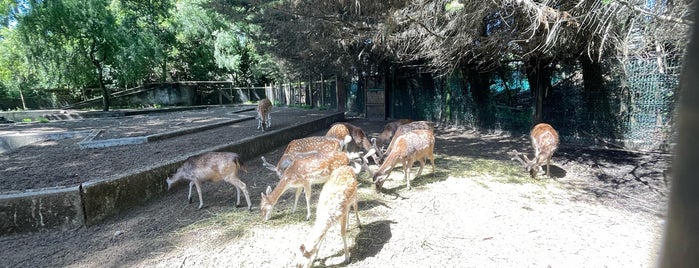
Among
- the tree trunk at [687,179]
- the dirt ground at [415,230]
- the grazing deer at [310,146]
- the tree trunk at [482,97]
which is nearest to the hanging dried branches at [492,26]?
the tree trunk at [482,97]

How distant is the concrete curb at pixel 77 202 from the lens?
4301 millimetres

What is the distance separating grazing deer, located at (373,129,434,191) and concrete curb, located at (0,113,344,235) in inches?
144

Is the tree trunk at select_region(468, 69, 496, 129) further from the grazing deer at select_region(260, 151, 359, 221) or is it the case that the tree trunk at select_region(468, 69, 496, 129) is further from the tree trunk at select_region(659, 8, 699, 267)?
the tree trunk at select_region(659, 8, 699, 267)

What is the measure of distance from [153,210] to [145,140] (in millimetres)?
4544

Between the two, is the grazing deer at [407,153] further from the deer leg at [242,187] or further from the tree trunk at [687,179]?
the tree trunk at [687,179]

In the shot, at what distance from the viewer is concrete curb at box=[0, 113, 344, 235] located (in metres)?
4.30

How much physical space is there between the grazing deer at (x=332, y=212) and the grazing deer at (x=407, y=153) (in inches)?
60.7

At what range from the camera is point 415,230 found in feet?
14.2

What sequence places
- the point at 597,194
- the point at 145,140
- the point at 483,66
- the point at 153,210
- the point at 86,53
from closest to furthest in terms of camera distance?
the point at 153,210 → the point at 597,194 → the point at 145,140 → the point at 483,66 → the point at 86,53

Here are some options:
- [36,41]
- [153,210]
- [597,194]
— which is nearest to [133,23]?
[36,41]

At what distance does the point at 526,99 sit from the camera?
36.1 feet

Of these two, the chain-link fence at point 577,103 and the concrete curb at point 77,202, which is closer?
the concrete curb at point 77,202

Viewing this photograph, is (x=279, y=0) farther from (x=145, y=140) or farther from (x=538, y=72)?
(x=538, y=72)

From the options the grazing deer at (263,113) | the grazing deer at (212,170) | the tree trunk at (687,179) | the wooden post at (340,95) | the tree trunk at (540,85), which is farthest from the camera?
the wooden post at (340,95)
